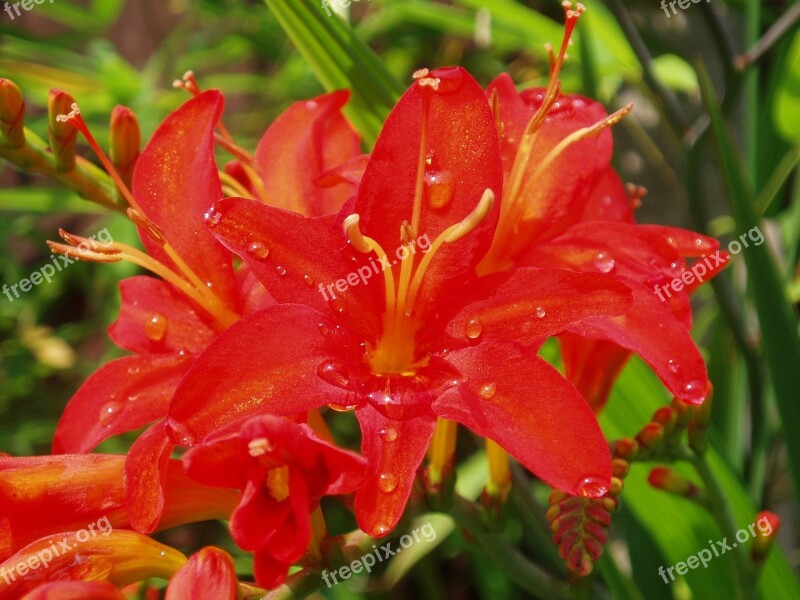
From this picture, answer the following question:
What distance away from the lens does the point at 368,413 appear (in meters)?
0.53

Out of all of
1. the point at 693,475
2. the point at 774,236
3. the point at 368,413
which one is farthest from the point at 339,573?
the point at 774,236

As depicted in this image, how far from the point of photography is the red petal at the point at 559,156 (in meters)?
0.66

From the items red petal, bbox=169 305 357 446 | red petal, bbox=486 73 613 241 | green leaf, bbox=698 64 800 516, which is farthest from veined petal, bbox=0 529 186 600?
green leaf, bbox=698 64 800 516

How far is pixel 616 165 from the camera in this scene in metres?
1.16

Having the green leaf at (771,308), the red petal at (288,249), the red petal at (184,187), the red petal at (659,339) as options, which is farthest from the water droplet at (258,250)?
the green leaf at (771,308)

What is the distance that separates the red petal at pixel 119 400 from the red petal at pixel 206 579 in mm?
120

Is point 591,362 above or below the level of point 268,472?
below

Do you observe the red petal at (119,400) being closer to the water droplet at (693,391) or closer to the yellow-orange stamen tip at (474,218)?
the yellow-orange stamen tip at (474,218)

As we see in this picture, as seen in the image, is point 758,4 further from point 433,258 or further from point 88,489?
point 88,489

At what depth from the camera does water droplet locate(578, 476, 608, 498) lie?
0.49 metres

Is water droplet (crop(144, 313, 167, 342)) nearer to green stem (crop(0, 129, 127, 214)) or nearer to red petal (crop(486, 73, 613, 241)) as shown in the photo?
green stem (crop(0, 129, 127, 214))

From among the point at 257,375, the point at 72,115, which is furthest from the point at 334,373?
the point at 72,115

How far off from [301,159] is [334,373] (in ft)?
0.72

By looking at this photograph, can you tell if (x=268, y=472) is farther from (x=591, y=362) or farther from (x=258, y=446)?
(x=591, y=362)
